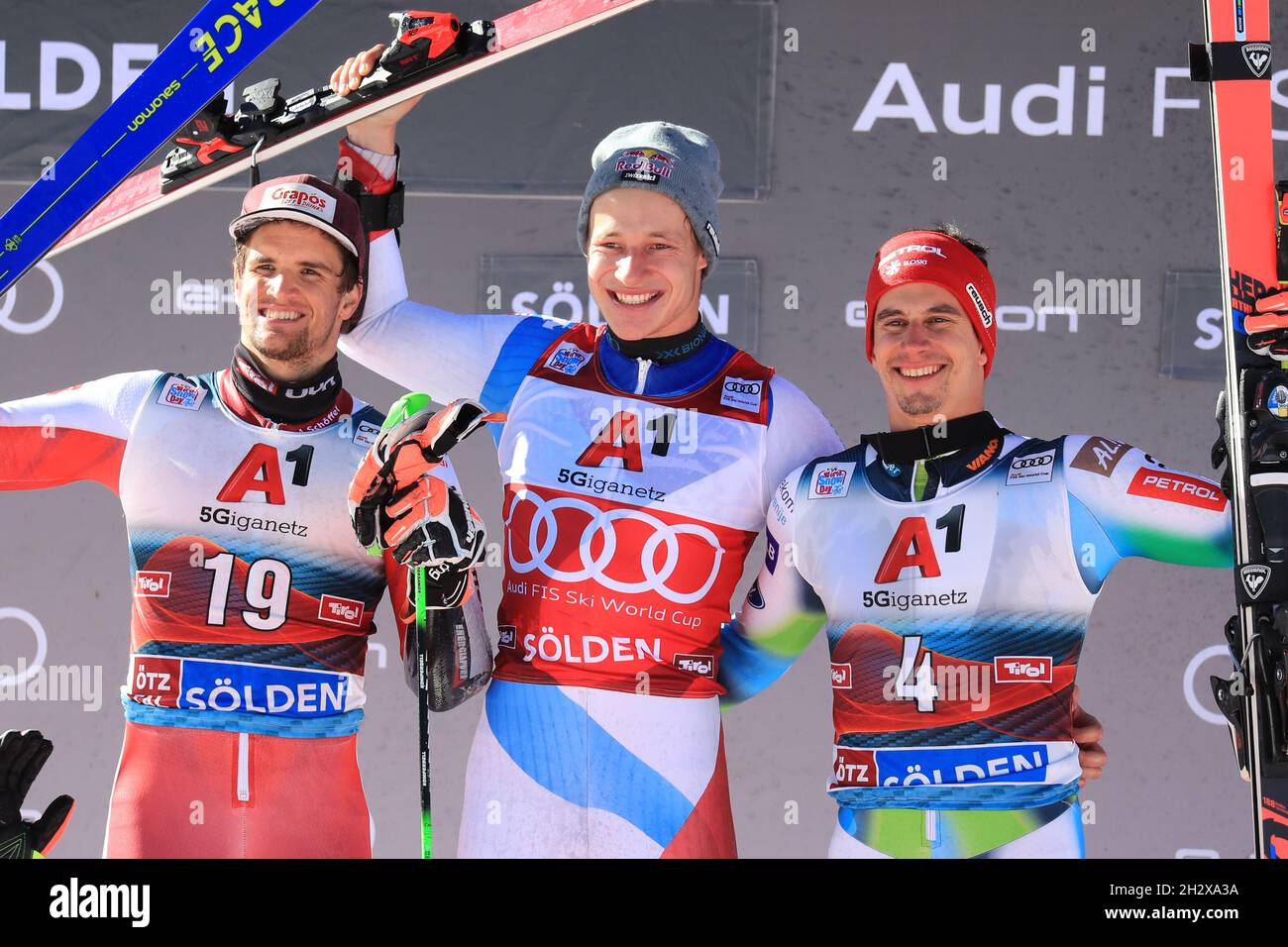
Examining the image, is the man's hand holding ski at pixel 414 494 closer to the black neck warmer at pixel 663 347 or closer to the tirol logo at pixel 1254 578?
the black neck warmer at pixel 663 347

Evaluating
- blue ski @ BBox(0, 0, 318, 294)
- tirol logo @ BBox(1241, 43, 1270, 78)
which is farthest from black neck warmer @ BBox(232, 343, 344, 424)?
tirol logo @ BBox(1241, 43, 1270, 78)

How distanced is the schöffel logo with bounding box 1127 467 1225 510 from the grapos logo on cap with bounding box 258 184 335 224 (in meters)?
1.60

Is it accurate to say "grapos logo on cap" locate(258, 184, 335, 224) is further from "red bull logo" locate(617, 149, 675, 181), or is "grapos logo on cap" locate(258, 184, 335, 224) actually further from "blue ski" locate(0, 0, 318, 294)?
"red bull logo" locate(617, 149, 675, 181)

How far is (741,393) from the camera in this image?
10.4 ft

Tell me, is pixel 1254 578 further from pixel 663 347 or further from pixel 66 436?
pixel 66 436

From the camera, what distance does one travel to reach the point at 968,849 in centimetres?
287

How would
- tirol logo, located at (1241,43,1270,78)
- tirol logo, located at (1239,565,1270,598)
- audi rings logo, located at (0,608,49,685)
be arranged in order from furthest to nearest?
1. audi rings logo, located at (0,608,49,685)
2. tirol logo, located at (1241,43,1270,78)
3. tirol logo, located at (1239,565,1270,598)

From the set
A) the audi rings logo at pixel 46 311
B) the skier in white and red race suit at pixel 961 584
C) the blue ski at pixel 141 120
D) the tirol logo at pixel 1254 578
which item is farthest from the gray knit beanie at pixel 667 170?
the audi rings logo at pixel 46 311

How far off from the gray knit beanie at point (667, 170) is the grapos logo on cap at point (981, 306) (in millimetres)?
518

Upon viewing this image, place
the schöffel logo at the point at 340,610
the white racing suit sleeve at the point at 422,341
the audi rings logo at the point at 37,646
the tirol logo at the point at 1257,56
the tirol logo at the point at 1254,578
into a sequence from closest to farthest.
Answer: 1. the tirol logo at the point at 1254,578
2. the tirol logo at the point at 1257,56
3. the schöffel logo at the point at 340,610
4. the white racing suit sleeve at the point at 422,341
5. the audi rings logo at the point at 37,646

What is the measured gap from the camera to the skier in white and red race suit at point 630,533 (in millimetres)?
3072

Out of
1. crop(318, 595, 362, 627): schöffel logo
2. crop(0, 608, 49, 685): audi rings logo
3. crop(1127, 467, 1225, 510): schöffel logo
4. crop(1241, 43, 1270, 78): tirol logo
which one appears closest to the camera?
crop(1127, 467, 1225, 510): schöffel logo

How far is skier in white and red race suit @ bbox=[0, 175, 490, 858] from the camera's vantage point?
3051 mm
